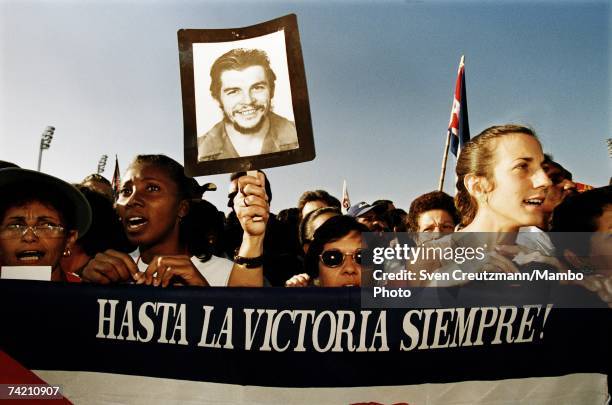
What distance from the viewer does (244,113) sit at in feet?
8.68

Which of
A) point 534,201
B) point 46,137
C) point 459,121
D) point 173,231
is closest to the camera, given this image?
point 534,201

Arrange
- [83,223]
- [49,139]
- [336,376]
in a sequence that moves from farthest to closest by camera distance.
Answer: [49,139], [83,223], [336,376]

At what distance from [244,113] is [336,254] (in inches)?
35.4

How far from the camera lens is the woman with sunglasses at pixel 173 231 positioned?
2.41 meters

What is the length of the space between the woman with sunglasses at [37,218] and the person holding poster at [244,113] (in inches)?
29.2

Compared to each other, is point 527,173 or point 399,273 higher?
point 527,173

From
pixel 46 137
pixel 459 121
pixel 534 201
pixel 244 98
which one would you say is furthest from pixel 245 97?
pixel 534 201

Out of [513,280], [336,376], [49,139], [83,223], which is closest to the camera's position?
[336,376]

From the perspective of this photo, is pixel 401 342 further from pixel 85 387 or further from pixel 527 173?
pixel 85 387

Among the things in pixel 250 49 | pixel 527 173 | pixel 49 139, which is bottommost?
pixel 527 173

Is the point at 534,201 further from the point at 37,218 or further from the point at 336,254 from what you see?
the point at 37,218

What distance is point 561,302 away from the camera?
96.4 inches

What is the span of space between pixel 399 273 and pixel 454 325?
353 millimetres

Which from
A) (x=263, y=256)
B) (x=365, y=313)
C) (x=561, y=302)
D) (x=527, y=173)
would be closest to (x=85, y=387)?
(x=263, y=256)
